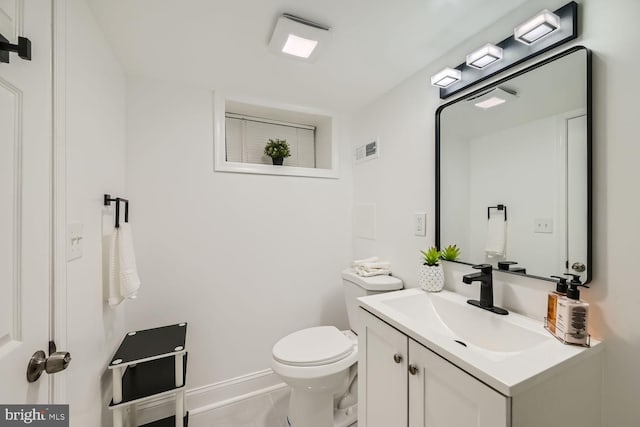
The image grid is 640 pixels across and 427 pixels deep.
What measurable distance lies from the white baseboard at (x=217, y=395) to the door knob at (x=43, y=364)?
49.4 inches

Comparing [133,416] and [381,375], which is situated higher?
[381,375]

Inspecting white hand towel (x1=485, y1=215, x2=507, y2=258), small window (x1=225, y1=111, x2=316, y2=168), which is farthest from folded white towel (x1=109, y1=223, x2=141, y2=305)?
white hand towel (x1=485, y1=215, x2=507, y2=258)

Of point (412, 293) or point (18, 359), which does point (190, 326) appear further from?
point (412, 293)

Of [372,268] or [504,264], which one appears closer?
[504,264]

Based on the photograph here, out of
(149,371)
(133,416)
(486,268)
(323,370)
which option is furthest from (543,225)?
(133,416)

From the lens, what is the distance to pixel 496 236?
121 centimetres

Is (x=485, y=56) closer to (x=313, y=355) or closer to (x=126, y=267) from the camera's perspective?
(x=313, y=355)

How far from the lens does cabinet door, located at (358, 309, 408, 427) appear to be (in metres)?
1.02

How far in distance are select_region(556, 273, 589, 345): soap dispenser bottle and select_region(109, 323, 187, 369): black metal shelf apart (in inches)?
A: 62.9

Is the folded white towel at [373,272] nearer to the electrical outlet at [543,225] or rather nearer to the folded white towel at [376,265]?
the folded white towel at [376,265]

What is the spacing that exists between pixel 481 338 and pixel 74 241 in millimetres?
1652

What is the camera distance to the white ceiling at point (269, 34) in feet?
3.61

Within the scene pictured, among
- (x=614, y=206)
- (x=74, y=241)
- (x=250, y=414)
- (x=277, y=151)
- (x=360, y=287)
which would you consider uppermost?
(x=277, y=151)

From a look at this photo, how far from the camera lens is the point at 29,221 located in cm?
69
